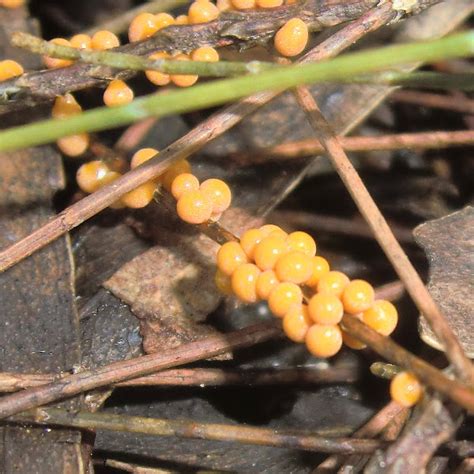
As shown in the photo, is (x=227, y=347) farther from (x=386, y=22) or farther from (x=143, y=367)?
(x=386, y=22)

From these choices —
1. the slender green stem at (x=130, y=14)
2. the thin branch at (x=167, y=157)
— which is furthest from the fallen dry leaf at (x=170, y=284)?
the slender green stem at (x=130, y=14)

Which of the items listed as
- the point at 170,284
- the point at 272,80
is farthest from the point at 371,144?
the point at 272,80

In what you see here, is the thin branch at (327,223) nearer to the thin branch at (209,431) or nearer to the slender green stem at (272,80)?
the thin branch at (209,431)

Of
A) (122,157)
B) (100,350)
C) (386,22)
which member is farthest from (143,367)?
(386,22)

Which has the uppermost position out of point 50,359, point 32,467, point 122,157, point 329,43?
point 329,43

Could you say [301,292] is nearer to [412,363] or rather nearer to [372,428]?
[412,363]
